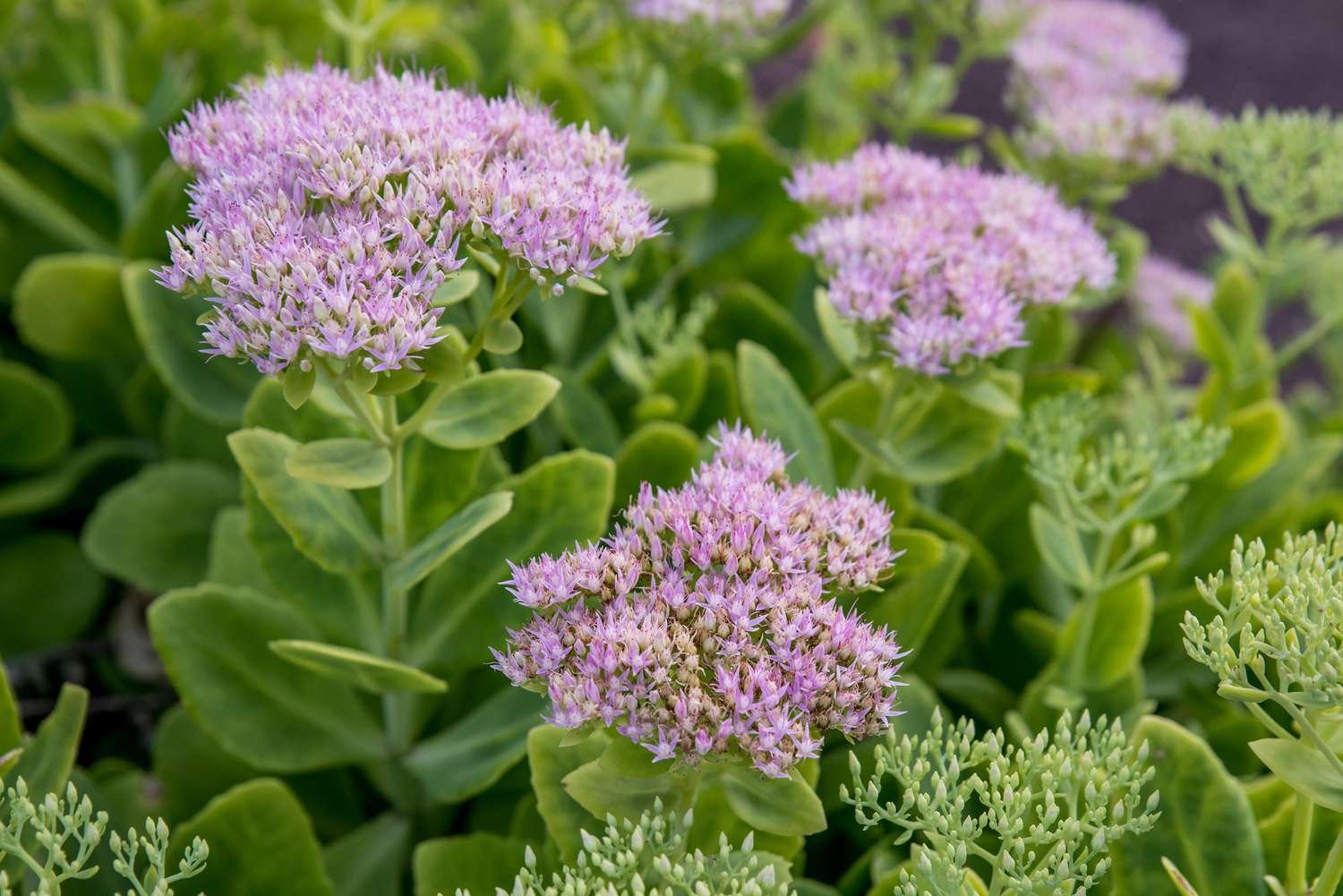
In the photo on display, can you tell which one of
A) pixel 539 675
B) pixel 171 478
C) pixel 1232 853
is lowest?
pixel 171 478

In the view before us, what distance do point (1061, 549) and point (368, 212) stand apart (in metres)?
1.02

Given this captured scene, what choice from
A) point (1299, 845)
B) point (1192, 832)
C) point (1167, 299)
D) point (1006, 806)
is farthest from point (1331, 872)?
point (1167, 299)

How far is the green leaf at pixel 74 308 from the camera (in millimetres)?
2041

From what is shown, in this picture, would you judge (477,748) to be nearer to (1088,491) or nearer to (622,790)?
(622,790)

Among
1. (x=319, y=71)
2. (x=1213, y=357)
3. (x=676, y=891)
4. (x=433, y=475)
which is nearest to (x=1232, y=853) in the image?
(x=676, y=891)

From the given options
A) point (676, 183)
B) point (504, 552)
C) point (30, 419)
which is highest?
point (676, 183)

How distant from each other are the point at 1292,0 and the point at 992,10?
5114 millimetres

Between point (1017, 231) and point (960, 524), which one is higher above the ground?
point (1017, 231)

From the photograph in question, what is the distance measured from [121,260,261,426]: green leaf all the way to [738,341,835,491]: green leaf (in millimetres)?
775

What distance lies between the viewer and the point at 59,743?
1392mm

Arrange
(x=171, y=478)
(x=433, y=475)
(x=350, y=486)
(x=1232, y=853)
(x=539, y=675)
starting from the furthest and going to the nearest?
(x=171, y=478)
(x=433, y=475)
(x=1232, y=853)
(x=350, y=486)
(x=539, y=675)

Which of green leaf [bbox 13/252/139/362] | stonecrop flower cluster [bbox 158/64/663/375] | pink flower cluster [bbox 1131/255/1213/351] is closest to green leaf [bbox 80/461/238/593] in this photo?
green leaf [bbox 13/252/139/362]

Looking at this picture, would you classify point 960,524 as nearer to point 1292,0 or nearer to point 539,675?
point 539,675

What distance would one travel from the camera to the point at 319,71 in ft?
4.87
